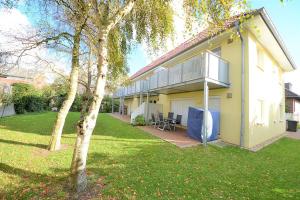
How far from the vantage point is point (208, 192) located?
4027 mm

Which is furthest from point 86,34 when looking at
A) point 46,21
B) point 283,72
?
point 283,72

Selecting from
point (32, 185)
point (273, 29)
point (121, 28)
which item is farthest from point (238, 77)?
point (32, 185)

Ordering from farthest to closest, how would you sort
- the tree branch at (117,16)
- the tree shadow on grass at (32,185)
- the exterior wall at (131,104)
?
the exterior wall at (131,104), the tree branch at (117,16), the tree shadow on grass at (32,185)

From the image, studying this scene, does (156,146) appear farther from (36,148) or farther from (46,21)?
(46,21)

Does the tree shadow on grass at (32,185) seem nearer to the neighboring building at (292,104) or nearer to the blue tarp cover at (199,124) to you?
the blue tarp cover at (199,124)

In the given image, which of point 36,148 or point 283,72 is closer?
point 36,148

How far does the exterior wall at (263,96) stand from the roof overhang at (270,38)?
307mm

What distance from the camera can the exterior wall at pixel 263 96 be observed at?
9062 millimetres

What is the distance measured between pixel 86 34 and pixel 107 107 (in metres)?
28.0

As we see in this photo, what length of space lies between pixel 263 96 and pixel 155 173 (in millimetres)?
9713

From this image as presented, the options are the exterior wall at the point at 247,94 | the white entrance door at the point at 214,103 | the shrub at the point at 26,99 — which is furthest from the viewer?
the shrub at the point at 26,99

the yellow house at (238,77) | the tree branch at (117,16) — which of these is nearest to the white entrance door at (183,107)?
the yellow house at (238,77)

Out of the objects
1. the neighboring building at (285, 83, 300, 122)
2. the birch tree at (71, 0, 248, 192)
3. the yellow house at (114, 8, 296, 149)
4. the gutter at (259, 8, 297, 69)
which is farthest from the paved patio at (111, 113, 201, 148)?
the neighboring building at (285, 83, 300, 122)

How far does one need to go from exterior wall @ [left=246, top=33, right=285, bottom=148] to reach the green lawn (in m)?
2.30
